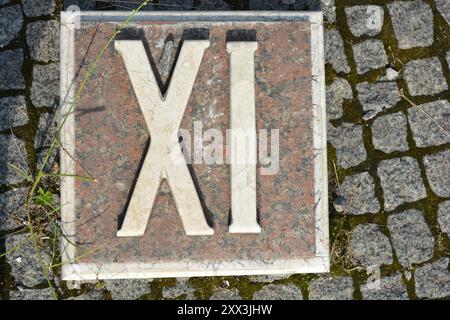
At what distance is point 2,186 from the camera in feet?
10.6

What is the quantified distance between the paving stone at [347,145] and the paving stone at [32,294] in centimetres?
218

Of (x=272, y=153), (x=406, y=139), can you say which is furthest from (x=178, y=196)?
(x=406, y=139)

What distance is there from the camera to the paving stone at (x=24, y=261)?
3.23 meters

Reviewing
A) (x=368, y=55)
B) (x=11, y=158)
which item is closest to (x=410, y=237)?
(x=368, y=55)

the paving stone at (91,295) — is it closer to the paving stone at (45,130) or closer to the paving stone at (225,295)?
the paving stone at (225,295)

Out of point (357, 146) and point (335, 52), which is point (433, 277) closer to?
point (357, 146)

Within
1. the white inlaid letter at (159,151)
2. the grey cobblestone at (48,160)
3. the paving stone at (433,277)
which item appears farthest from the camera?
the paving stone at (433,277)

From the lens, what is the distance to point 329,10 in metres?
3.32

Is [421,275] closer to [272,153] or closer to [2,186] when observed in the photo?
[272,153]

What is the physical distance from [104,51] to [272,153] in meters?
1.23

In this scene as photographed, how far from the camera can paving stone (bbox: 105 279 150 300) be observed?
3.26 meters

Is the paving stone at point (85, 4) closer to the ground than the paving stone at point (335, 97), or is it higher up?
higher up

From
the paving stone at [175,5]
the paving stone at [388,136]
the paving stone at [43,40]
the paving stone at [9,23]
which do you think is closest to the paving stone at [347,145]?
the paving stone at [388,136]

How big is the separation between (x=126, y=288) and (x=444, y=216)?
2.25 m
